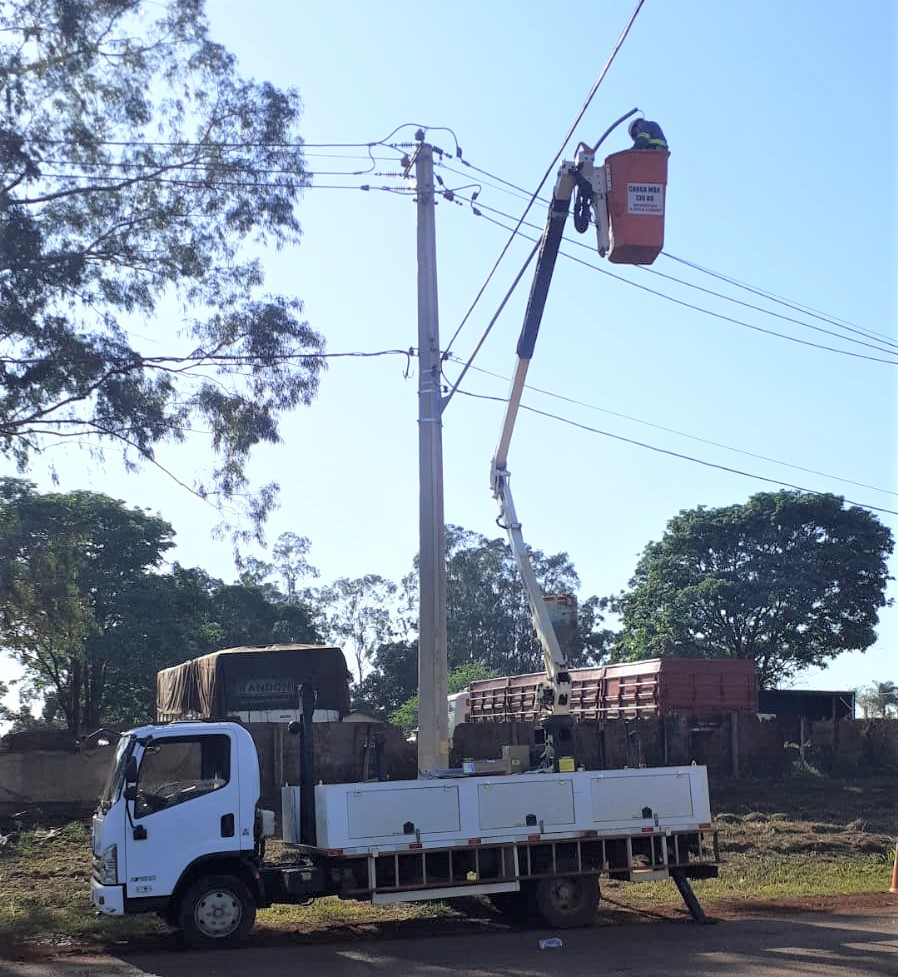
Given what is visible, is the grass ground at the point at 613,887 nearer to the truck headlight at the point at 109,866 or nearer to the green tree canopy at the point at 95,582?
the truck headlight at the point at 109,866

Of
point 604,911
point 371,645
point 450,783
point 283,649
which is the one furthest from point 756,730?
point 371,645

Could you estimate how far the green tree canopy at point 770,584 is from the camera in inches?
1923

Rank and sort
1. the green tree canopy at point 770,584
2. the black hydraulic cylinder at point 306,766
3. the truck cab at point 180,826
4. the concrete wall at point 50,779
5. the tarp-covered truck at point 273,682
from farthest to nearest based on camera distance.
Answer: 1. the green tree canopy at point 770,584
2. the tarp-covered truck at point 273,682
3. the concrete wall at point 50,779
4. the black hydraulic cylinder at point 306,766
5. the truck cab at point 180,826

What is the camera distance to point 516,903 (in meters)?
14.4

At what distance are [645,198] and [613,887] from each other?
378 inches

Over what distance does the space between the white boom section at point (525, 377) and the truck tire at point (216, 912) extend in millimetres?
4655

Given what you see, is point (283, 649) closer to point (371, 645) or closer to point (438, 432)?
point (438, 432)

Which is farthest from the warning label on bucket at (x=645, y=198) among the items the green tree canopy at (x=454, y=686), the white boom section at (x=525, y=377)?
the green tree canopy at (x=454, y=686)

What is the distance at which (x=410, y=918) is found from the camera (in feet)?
48.7

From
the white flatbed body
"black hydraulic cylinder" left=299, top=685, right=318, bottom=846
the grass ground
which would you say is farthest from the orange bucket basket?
the grass ground

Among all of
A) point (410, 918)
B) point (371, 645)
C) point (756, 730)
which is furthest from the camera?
point (371, 645)

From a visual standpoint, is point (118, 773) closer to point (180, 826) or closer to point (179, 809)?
point (179, 809)

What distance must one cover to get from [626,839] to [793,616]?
36370 millimetres

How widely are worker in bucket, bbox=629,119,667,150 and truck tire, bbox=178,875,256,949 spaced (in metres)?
9.82
